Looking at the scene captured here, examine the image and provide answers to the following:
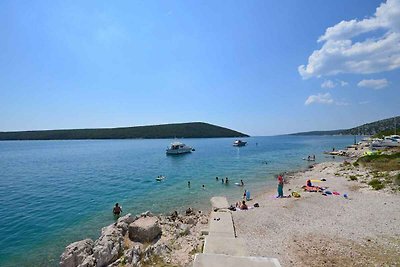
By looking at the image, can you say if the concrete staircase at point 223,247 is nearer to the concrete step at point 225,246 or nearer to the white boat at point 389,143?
the concrete step at point 225,246

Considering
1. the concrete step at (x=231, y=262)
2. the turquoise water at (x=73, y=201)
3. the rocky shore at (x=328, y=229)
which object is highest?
the concrete step at (x=231, y=262)

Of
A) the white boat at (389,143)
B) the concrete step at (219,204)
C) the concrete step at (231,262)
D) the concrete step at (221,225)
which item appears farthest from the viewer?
the white boat at (389,143)

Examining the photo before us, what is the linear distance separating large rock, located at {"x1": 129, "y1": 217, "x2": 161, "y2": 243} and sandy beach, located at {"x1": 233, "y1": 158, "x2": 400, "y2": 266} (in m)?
5.36

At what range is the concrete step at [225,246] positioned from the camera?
11.4 meters

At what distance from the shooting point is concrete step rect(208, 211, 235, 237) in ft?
46.0

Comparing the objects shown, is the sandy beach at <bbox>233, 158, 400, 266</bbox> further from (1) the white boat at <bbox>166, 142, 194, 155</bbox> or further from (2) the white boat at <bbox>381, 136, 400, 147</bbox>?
(1) the white boat at <bbox>166, 142, 194, 155</bbox>

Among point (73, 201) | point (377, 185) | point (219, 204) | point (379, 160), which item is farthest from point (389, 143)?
point (73, 201)

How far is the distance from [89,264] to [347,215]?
16.4 metres

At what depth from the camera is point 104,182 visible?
3906 centimetres

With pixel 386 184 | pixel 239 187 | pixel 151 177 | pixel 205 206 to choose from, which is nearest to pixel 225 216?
pixel 205 206

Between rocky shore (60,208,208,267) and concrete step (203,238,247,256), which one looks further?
rocky shore (60,208,208,267)

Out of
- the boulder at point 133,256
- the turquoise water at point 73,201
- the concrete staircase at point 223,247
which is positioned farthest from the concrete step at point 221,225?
the turquoise water at point 73,201

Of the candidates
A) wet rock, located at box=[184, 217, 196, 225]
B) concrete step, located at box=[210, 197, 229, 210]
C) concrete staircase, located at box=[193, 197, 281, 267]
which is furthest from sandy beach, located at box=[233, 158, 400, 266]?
wet rock, located at box=[184, 217, 196, 225]

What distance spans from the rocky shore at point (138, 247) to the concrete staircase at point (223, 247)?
3.15ft
